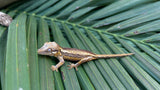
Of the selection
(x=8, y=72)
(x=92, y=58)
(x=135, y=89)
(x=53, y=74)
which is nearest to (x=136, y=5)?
(x=92, y=58)

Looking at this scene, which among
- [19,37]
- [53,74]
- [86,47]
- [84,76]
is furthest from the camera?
[86,47]

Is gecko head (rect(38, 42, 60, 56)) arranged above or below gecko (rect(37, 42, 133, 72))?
above

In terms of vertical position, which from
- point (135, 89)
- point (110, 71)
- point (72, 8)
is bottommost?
point (135, 89)

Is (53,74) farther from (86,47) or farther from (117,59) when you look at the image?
(117,59)

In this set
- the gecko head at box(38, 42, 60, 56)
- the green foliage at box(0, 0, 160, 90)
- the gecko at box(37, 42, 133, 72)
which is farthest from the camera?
the gecko at box(37, 42, 133, 72)

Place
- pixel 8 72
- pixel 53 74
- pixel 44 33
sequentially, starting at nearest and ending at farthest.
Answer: pixel 8 72
pixel 53 74
pixel 44 33

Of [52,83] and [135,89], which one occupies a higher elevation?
[52,83]
